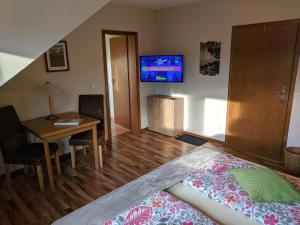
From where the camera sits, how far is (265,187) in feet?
4.97

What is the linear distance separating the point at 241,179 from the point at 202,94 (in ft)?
8.68

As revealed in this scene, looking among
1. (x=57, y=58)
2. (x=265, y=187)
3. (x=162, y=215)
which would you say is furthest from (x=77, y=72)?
(x=265, y=187)

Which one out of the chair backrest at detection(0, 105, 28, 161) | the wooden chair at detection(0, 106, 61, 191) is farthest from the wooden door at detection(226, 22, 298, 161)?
the chair backrest at detection(0, 105, 28, 161)

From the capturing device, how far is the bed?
1391 millimetres

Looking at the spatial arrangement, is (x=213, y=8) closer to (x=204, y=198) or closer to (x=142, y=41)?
(x=142, y=41)

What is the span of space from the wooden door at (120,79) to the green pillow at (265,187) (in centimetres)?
350

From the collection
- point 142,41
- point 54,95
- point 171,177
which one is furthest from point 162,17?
point 171,177

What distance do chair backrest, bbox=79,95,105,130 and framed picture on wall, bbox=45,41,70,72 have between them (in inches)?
21.6

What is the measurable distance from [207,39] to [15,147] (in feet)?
11.1

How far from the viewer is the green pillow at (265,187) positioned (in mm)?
1463

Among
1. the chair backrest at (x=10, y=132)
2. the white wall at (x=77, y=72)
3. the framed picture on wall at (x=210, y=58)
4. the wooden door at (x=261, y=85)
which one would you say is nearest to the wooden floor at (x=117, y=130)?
the white wall at (x=77, y=72)

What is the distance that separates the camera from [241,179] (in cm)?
165

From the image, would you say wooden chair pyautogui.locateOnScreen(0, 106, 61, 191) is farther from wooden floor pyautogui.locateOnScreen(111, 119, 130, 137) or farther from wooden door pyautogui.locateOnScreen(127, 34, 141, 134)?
wooden door pyautogui.locateOnScreen(127, 34, 141, 134)

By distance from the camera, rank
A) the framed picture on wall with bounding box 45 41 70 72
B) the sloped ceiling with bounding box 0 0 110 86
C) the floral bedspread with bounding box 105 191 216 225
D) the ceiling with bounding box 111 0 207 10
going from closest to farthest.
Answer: the floral bedspread with bounding box 105 191 216 225
the sloped ceiling with bounding box 0 0 110 86
the framed picture on wall with bounding box 45 41 70 72
the ceiling with bounding box 111 0 207 10
